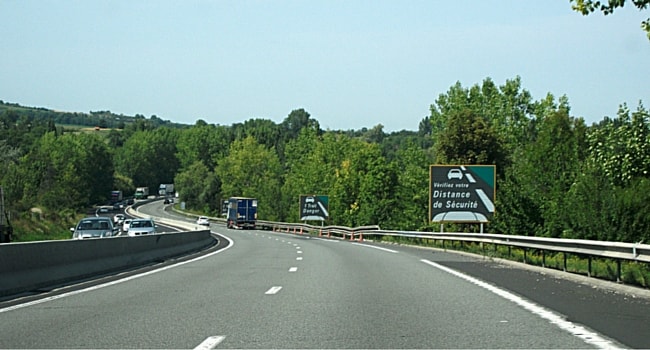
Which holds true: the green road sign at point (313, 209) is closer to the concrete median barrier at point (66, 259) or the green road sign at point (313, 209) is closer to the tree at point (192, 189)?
the concrete median barrier at point (66, 259)

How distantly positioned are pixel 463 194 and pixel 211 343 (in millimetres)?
36711

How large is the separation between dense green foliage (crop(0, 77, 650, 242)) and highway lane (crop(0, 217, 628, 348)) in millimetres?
17516

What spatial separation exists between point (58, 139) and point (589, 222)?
165 meters

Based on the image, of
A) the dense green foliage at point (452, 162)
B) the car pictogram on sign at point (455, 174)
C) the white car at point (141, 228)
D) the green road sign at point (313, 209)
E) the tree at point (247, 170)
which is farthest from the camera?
the tree at point (247, 170)

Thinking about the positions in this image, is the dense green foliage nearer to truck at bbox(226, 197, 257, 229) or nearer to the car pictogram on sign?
the car pictogram on sign

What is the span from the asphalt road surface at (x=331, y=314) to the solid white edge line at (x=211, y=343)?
0.07ft

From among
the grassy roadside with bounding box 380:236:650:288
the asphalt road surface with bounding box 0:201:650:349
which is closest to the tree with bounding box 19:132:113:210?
the grassy roadside with bounding box 380:236:650:288

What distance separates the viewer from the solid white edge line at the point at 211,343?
9375mm

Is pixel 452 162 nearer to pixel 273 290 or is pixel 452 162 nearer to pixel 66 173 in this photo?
pixel 273 290

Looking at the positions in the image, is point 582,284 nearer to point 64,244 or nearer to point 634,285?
point 634,285

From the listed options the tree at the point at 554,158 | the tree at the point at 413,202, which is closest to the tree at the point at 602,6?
the tree at the point at 554,158

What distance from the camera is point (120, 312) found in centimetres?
1284

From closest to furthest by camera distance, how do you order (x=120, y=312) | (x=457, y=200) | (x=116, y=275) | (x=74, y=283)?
(x=120, y=312) < (x=74, y=283) < (x=116, y=275) < (x=457, y=200)

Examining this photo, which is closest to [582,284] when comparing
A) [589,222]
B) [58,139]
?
[589,222]
